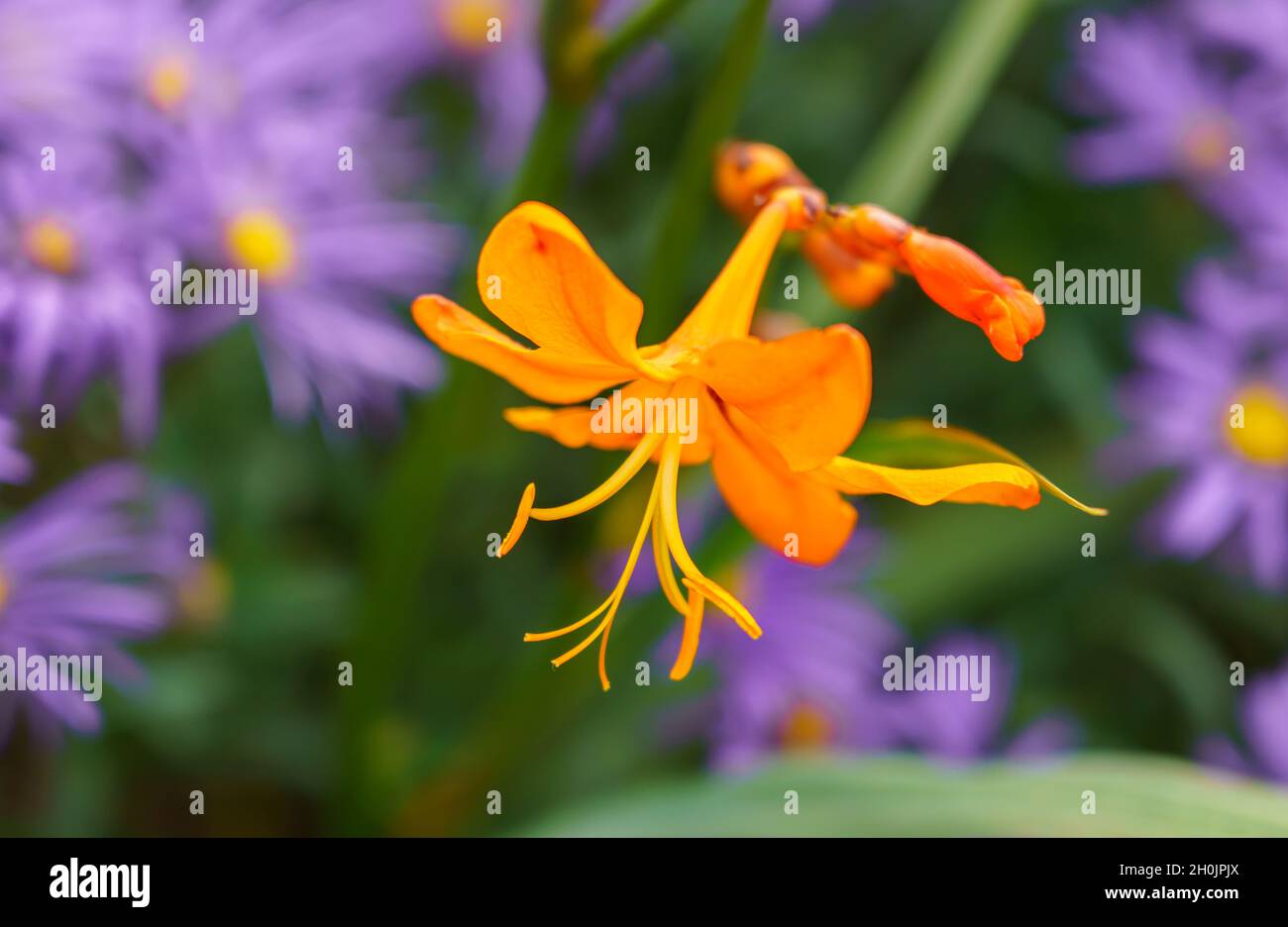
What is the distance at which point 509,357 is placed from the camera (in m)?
0.35

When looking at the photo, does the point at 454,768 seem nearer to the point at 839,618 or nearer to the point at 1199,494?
the point at 839,618

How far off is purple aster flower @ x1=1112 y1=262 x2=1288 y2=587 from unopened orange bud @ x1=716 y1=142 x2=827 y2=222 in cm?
44

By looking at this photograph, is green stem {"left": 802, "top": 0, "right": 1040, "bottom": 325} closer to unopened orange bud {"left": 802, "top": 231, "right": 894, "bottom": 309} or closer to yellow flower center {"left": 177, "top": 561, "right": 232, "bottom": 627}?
unopened orange bud {"left": 802, "top": 231, "right": 894, "bottom": 309}

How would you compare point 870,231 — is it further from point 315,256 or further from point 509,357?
point 315,256

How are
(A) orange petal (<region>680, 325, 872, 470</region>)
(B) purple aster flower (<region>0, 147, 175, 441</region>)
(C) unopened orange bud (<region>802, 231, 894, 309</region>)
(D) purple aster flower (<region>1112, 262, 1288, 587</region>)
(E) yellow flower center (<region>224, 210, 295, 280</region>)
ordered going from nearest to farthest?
(A) orange petal (<region>680, 325, 872, 470</region>), (C) unopened orange bud (<region>802, 231, 894, 309</region>), (B) purple aster flower (<region>0, 147, 175, 441</region>), (E) yellow flower center (<region>224, 210, 295, 280</region>), (D) purple aster flower (<region>1112, 262, 1288, 587</region>)

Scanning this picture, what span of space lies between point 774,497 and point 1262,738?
1.77 feet

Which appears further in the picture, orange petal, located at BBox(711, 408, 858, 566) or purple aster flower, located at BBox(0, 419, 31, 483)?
purple aster flower, located at BBox(0, 419, 31, 483)

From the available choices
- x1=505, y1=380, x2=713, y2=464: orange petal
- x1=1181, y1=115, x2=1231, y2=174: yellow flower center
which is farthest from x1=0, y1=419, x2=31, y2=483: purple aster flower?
x1=1181, y1=115, x2=1231, y2=174: yellow flower center

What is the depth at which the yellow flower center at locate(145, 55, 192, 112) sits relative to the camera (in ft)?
2.19
